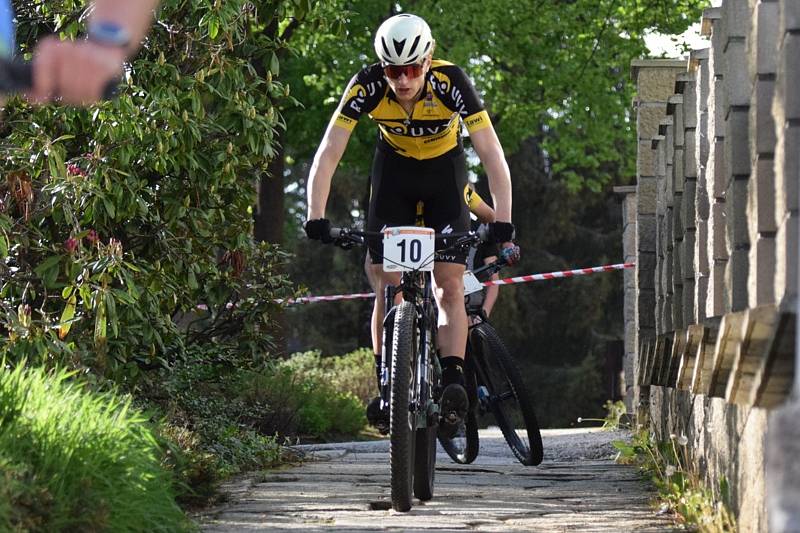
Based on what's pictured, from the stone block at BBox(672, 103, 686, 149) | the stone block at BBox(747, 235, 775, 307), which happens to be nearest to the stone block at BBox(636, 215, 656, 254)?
the stone block at BBox(672, 103, 686, 149)

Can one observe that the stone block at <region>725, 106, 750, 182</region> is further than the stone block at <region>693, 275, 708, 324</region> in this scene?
No

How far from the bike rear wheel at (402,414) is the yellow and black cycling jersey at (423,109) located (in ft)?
3.70

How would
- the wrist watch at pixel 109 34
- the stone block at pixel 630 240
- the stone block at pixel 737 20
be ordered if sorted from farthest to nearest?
the stone block at pixel 630 240 → the stone block at pixel 737 20 → the wrist watch at pixel 109 34

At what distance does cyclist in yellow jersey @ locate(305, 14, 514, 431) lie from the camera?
661 cm

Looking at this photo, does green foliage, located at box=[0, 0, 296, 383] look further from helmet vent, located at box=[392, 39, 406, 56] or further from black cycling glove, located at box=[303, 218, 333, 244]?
helmet vent, located at box=[392, 39, 406, 56]

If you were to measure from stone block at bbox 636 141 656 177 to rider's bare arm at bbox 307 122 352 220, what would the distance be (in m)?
4.14

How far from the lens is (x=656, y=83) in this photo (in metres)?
11.1

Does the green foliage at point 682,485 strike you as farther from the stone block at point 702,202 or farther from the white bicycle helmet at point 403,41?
the white bicycle helmet at point 403,41

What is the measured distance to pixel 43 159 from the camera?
718 cm

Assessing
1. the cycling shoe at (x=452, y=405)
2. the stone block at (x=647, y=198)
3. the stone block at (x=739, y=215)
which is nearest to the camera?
the stone block at (x=739, y=215)

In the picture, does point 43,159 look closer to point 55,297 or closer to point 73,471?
point 55,297

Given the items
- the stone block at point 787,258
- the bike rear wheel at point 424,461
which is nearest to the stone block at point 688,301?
the bike rear wheel at point 424,461

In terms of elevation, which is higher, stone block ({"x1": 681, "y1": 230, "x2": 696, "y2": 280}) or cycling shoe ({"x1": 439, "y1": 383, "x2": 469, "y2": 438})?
stone block ({"x1": 681, "y1": 230, "x2": 696, "y2": 280})

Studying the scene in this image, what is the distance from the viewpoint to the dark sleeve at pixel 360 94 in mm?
6887
